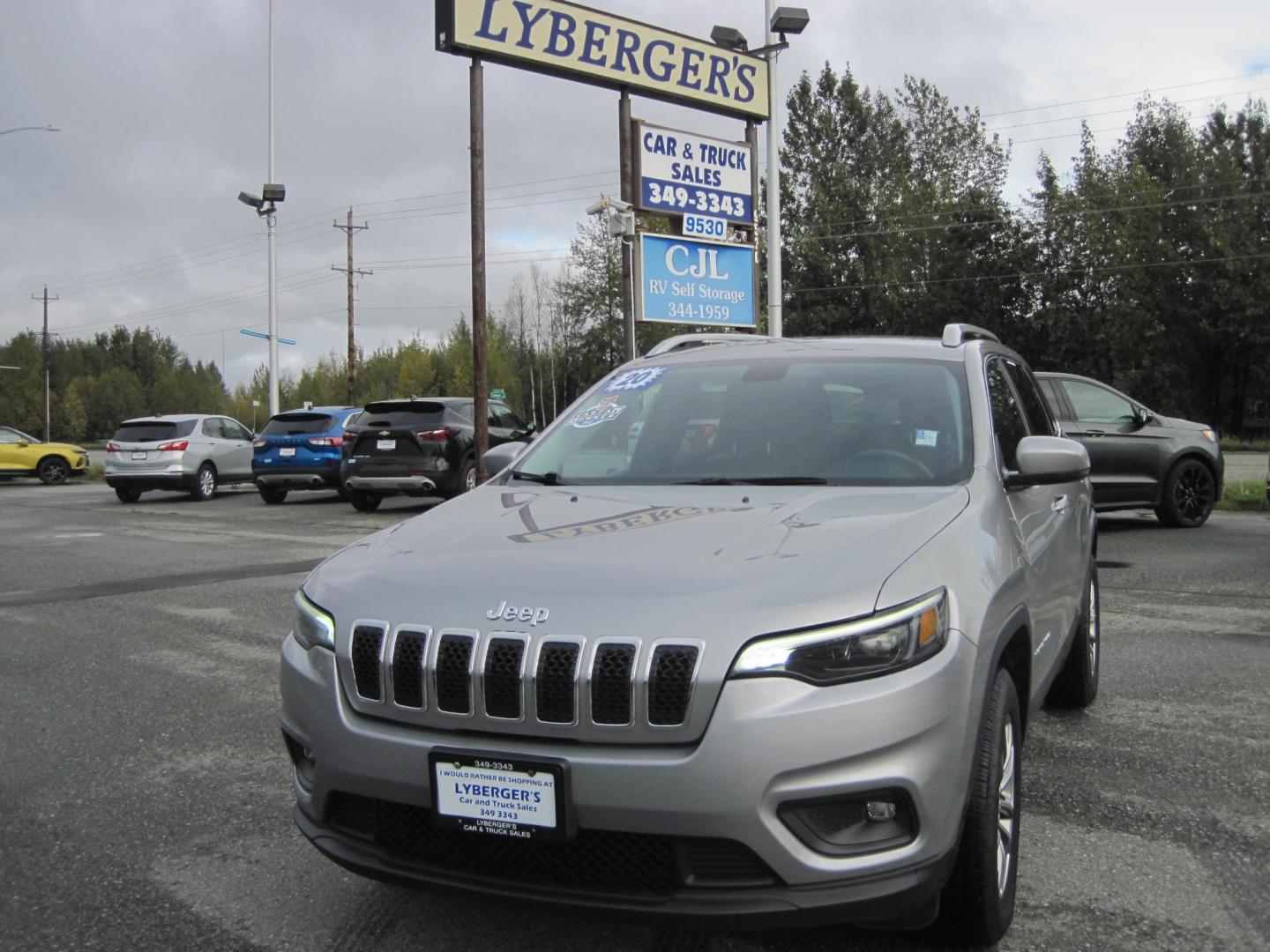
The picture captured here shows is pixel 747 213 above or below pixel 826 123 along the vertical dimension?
below

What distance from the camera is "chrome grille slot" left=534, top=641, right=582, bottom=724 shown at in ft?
7.86

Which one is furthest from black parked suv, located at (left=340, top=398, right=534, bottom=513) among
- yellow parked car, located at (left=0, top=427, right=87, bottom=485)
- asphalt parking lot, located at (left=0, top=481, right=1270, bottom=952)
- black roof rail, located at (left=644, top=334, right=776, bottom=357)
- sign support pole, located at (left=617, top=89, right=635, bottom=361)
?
yellow parked car, located at (left=0, top=427, right=87, bottom=485)

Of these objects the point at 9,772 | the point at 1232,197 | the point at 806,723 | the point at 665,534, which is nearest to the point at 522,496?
the point at 665,534

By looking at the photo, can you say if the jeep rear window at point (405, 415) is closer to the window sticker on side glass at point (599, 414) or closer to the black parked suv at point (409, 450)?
the black parked suv at point (409, 450)

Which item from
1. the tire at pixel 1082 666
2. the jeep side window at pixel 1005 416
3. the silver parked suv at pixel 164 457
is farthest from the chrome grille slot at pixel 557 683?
the silver parked suv at pixel 164 457

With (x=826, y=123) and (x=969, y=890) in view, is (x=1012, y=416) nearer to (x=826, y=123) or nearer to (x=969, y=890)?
(x=969, y=890)

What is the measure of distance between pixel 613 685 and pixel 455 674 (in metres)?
0.37

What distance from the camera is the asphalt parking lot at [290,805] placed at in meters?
2.98

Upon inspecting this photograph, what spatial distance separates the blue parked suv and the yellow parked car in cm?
1224

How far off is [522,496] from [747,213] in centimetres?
1694

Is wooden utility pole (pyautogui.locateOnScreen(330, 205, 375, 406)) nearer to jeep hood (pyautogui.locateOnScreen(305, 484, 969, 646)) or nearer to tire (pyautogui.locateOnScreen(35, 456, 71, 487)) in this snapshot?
tire (pyautogui.locateOnScreen(35, 456, 71, 487))

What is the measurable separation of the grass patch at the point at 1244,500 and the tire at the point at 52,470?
26472mm

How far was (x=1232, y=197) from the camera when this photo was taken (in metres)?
41.8

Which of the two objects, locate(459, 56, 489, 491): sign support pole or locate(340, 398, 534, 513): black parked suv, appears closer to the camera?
locate(340, 398, 534, 513): black parked suv
